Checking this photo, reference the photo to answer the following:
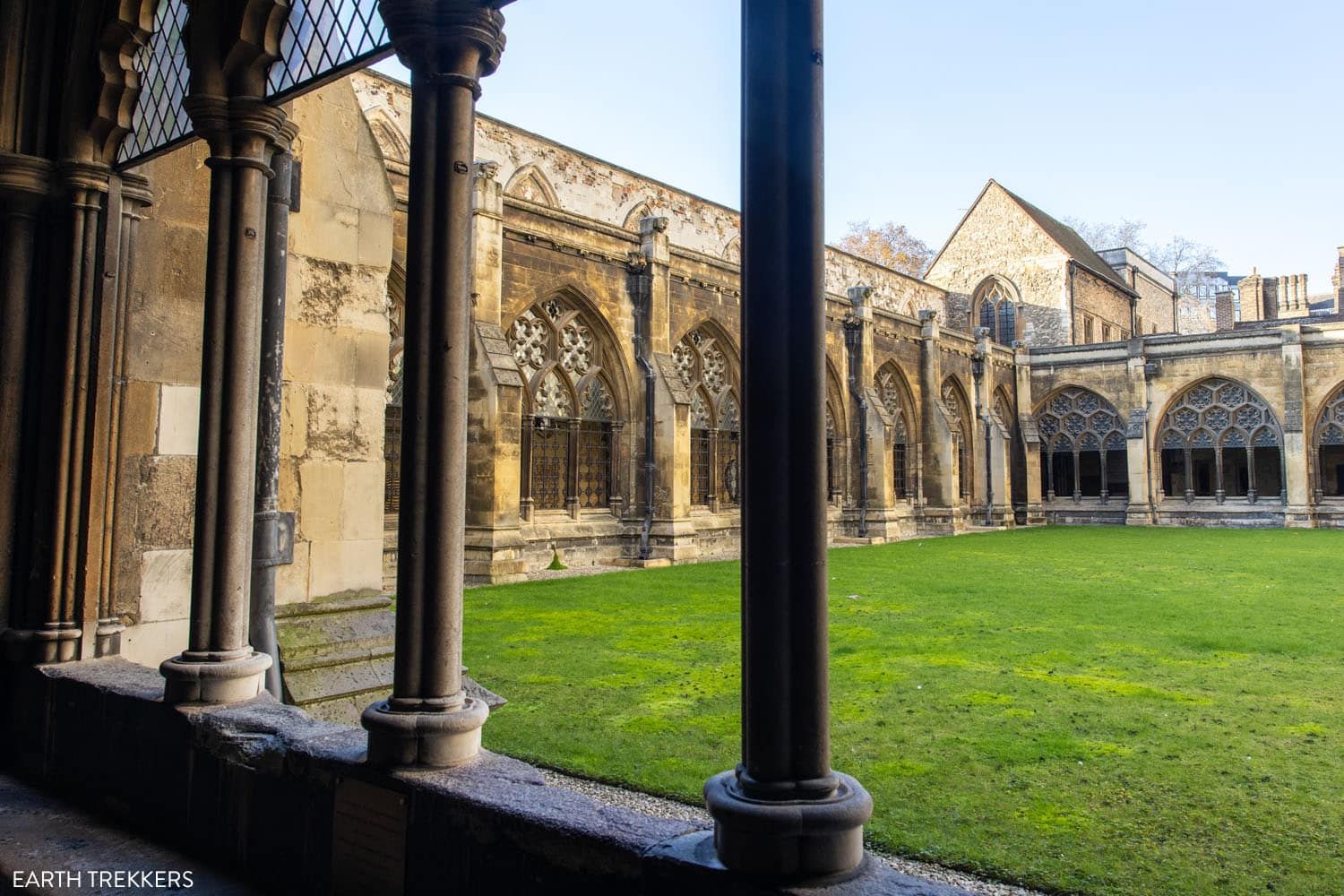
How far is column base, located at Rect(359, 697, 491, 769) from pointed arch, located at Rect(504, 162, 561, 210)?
17.1m

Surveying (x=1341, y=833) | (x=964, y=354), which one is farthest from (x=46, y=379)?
(x=964, y=354)

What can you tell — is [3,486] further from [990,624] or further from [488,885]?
[990,624]

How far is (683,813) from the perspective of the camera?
3.56 m

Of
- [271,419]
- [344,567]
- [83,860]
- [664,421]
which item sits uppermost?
[664,421]

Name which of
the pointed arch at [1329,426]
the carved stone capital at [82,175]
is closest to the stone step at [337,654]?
the carved stone capital at [82,175]

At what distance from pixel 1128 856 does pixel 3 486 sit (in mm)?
4663

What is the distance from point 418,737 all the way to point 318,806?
0.46 metres

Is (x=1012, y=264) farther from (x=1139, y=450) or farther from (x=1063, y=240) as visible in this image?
(x=1139, y=450)

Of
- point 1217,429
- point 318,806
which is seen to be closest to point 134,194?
point 318,806

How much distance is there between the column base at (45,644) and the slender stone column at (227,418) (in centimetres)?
83

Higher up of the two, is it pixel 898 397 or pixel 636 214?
pixel 636 214

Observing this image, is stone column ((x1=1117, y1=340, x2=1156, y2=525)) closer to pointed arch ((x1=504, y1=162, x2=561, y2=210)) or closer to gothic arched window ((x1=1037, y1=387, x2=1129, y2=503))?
gothic arched window ((x1=1037, y1=387, x2=1129, y2=503))

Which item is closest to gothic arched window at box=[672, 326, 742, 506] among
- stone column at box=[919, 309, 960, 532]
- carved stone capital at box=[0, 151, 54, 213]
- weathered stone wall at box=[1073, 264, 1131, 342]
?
stone column at box=[919, 309, 960, 532]

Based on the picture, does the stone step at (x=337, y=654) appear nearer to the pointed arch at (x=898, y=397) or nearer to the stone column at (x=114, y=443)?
the stone column at (x=114, y=443)
